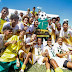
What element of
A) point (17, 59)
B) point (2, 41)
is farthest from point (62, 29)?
point (2, 41)

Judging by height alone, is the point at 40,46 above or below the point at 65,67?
above

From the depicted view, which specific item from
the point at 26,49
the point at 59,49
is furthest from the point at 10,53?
the point at 59,49

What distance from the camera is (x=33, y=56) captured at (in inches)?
107

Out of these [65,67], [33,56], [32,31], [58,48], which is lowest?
[65,67]

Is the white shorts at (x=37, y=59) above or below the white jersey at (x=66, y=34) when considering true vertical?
below

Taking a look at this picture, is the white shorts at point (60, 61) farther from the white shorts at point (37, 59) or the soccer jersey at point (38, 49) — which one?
the soccer jersey at point (38, 49)

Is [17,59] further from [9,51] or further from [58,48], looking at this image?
[58,48]

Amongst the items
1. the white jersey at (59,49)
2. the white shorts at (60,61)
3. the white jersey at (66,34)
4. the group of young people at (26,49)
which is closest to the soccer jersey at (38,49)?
the group of young people at (26,49)

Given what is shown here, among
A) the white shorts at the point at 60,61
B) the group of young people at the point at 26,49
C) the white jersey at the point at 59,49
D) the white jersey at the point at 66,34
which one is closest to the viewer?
the group of young people at the point at 26,49

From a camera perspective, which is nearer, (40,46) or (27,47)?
(27,47)

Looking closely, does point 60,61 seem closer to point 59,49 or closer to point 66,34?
point 59,49

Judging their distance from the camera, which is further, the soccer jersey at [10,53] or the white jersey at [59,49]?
the white jersey at [59,49]

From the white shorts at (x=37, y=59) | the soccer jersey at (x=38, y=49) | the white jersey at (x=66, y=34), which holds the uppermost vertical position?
the white jersey at (x=66, y=34)

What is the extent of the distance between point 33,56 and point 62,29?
166 cm
